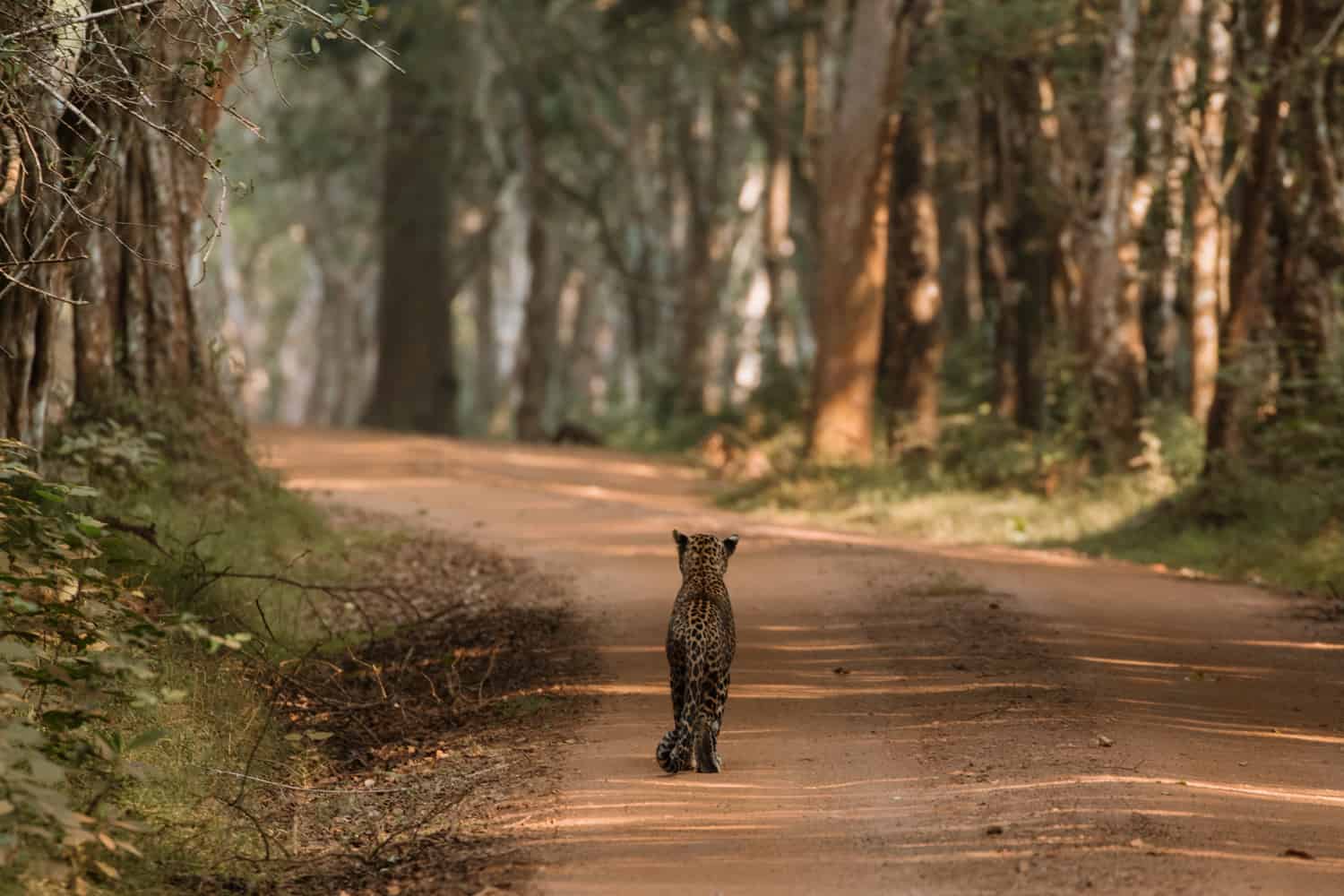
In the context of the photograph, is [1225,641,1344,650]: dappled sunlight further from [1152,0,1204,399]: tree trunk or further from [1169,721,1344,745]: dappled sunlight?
[1152,0,1204,399]: tree trunk

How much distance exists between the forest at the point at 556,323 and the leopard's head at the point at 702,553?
1.68 metres

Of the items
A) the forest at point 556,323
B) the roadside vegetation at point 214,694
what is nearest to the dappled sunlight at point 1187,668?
the forest at point 556,323

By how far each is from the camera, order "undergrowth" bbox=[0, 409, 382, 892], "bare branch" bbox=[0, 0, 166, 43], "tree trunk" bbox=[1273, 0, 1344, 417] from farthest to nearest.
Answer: "tree trunk" bbox=[1273, 0, 1344, 417] < "bare branch" bbox=[0, 0, 166, 43] < "undergrowth" bbox=[0, 409, 382, 892]

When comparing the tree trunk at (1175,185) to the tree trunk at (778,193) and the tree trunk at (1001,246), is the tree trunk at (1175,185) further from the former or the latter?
the tree trunk at (778,193)

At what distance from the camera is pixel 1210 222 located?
25.5 m

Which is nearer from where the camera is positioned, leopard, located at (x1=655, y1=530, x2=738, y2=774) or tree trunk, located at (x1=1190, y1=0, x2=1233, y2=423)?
leopard, located at (x1=655, y1=530, x2=738, y2=774)

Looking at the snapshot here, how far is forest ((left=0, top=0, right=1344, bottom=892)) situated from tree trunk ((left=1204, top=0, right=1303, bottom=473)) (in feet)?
0.15

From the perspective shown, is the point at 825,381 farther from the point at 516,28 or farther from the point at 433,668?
the point at 516,28

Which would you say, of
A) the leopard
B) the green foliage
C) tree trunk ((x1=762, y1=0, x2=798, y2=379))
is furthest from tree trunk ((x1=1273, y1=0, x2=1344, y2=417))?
tree trunk ((x1=762, y1=0, x2=798, y2=379))

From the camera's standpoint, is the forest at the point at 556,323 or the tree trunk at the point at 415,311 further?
the tree trunk at the point at 415,311

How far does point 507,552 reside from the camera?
1702 centimetres

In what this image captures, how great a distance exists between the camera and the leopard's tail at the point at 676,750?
28.0ft

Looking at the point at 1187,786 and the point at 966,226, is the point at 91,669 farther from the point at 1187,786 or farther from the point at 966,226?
the point at 966,226

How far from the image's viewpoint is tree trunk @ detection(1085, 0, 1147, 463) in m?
22.9
